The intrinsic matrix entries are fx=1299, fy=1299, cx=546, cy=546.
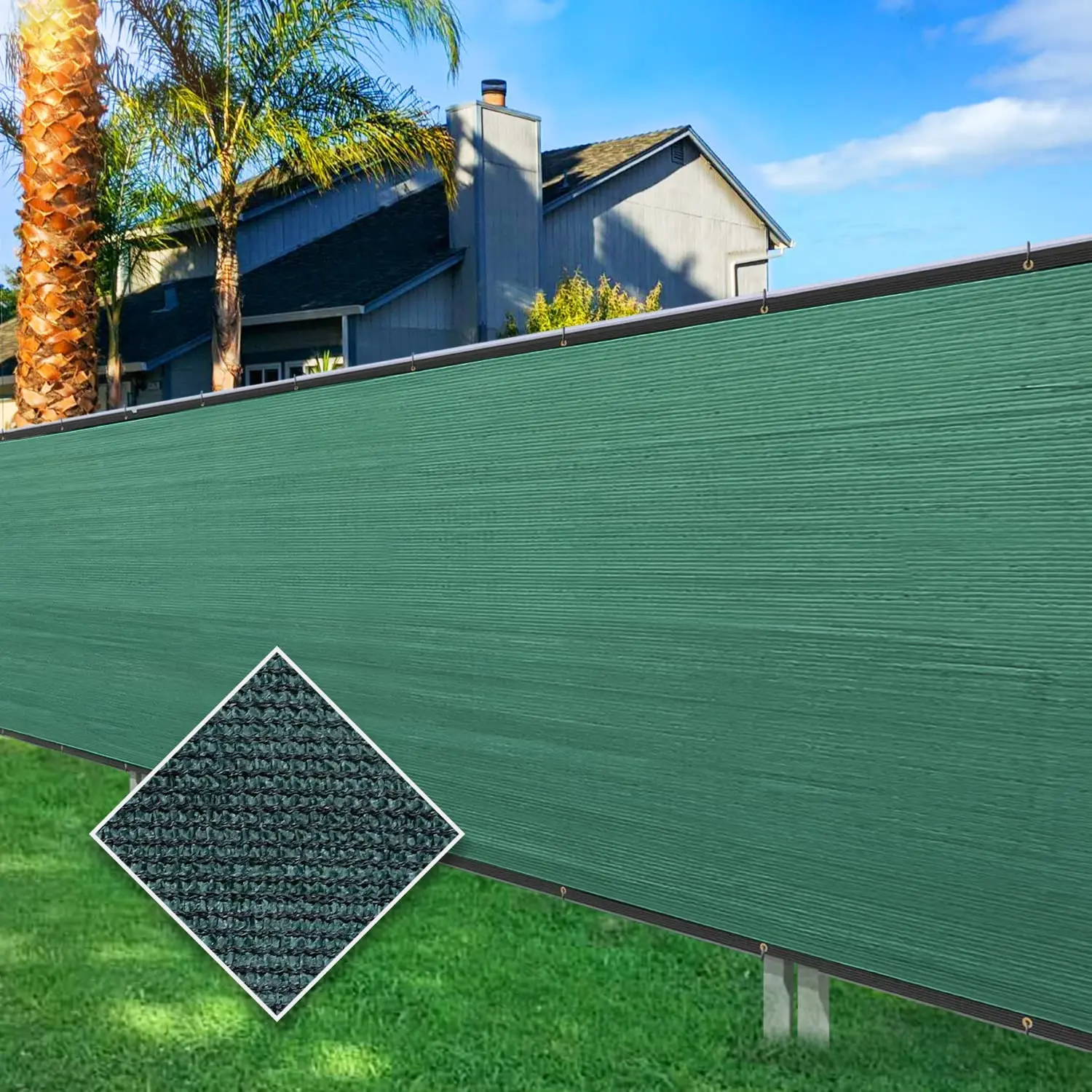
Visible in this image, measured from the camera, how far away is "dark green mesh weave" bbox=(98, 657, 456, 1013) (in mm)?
4891

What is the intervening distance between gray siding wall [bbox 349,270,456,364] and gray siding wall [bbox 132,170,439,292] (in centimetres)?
326

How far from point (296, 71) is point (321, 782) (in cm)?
1250

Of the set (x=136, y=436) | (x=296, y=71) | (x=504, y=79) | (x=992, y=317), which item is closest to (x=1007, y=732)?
(x=992, y=317)

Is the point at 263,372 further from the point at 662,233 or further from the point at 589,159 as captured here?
the point at 662,233

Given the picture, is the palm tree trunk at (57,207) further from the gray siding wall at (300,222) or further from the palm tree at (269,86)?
the gray siding wall at (300,222)

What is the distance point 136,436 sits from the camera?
6941 millimetres

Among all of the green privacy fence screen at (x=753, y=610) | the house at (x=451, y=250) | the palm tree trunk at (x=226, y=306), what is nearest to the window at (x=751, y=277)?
the house at (x=451, y=250)

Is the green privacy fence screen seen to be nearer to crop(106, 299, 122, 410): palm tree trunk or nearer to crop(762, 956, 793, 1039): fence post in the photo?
crop(762, 956, 793, 1039): fence post

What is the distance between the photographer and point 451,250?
18.9 m

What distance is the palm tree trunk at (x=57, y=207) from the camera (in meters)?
10.6

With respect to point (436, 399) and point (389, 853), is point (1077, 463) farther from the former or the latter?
point (389, 853)

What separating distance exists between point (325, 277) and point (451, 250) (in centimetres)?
191

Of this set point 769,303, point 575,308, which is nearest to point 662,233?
point 575,308

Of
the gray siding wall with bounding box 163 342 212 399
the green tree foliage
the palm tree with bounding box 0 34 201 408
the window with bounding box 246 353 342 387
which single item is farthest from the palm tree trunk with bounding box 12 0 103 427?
the gray siding wall with bounding box 163 342 212 399
